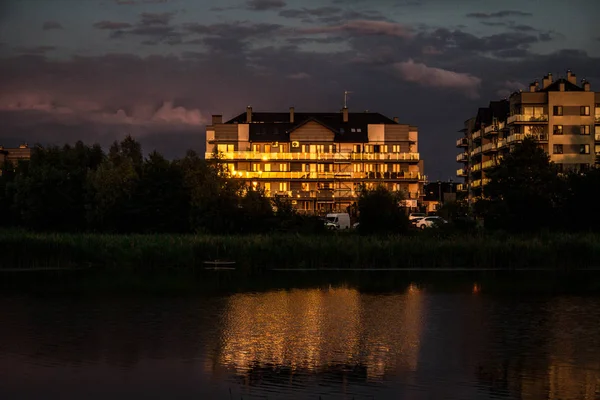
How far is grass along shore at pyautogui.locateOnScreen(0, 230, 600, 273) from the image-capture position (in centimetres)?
5350

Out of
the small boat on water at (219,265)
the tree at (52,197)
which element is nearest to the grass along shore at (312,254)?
the small boat on water at (219,265)

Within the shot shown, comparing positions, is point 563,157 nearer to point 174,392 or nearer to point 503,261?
point 503,261

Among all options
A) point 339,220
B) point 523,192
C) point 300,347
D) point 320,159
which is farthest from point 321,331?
point 320,159

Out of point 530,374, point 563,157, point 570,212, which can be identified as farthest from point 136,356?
point 563,157

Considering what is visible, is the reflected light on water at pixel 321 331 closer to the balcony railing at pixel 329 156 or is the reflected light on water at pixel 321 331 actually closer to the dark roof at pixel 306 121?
the balcony railing at pixel 329 156

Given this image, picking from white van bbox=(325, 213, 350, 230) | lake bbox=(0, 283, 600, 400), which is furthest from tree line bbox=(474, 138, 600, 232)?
lake bbox=(0, 283, 600, 400)

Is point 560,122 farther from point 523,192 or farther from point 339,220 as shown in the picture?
point 523,192

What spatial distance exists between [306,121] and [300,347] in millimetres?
104954

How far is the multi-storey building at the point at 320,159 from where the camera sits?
128 m

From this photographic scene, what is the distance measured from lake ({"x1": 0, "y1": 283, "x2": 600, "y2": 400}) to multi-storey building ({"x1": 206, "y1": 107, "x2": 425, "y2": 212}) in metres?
89.7

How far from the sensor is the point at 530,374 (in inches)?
842

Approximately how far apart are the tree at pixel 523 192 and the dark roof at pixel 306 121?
175 feet

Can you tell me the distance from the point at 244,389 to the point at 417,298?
19.2 metres

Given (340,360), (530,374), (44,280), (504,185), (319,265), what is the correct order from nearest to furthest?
(530,374)
(340,360)
(44,280)
(319,265)
(504,185)
